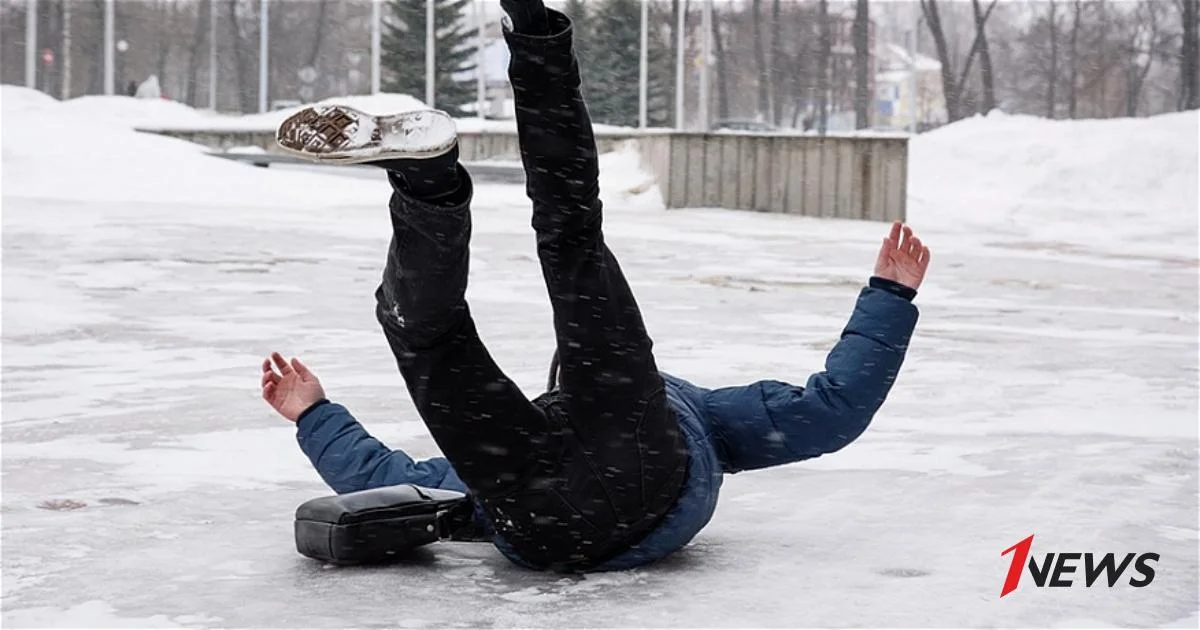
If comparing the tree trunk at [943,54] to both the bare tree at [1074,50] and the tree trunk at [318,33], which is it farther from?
the tree trunk at [318,33]

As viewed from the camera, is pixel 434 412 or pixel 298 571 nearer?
pixel 434 412

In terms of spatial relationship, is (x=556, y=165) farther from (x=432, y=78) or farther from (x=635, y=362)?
(x=432, y=78)

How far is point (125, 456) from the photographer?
479 cm

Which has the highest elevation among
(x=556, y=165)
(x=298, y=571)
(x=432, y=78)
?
(x=432, y=78)

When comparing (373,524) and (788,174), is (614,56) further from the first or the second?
(373,524)

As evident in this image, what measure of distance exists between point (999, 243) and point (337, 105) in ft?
47.3

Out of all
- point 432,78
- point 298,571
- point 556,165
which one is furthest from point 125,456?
point 432,78

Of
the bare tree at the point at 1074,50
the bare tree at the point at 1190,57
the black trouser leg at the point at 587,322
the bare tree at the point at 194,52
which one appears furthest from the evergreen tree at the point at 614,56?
the black trouser leg at the point at 587,322

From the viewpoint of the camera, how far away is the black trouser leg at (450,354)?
3.03m

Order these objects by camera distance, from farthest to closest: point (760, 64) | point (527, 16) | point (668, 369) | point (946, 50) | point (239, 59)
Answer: point (239, 59) < point (760, 64) < point (946, 50) < point (668, 369) < point (527, 16)

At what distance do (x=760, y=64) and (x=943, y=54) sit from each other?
5.43 m

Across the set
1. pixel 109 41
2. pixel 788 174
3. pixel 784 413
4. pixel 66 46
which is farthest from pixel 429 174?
→ pixel 66 46

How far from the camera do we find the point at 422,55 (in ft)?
129

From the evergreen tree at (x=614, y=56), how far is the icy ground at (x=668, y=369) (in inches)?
978
